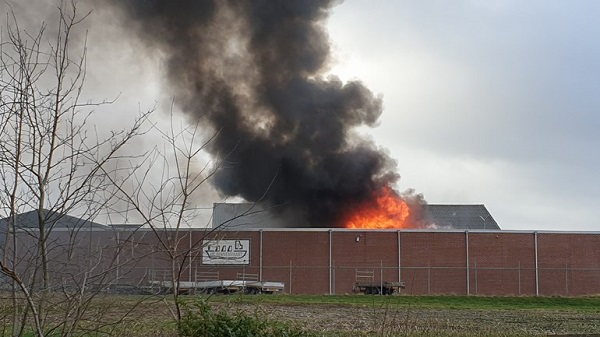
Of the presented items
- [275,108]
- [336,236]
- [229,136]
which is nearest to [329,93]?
[275,108]

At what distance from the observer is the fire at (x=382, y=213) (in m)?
60.7

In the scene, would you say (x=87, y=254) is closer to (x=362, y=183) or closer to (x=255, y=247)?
(x=255, y=247)

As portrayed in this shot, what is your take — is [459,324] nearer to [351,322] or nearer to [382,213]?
[351,322]

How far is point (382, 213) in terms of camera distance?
6119 cm

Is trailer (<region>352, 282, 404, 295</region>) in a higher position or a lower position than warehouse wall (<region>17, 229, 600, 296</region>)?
lower

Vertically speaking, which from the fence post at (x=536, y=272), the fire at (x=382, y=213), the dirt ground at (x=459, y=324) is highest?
the fire at (x=382, y=213)

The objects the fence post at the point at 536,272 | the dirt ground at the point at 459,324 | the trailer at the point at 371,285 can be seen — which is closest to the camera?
the dirt ground at the point at 459,324

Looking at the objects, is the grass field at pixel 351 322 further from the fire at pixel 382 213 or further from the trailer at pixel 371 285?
the fire at pixel 382 213

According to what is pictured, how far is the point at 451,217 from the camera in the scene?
69438 millimetres

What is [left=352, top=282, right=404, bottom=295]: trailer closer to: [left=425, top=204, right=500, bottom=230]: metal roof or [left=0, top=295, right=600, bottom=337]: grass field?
[left=0, top=295, right=600, bottom=337]: grass field

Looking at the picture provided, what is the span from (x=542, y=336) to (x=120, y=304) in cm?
1185

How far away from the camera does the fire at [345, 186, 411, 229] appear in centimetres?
6069

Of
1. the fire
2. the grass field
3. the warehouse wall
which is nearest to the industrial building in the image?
the warehouse wall

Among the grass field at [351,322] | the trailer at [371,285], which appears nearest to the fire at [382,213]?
the trailer at [371,285]
